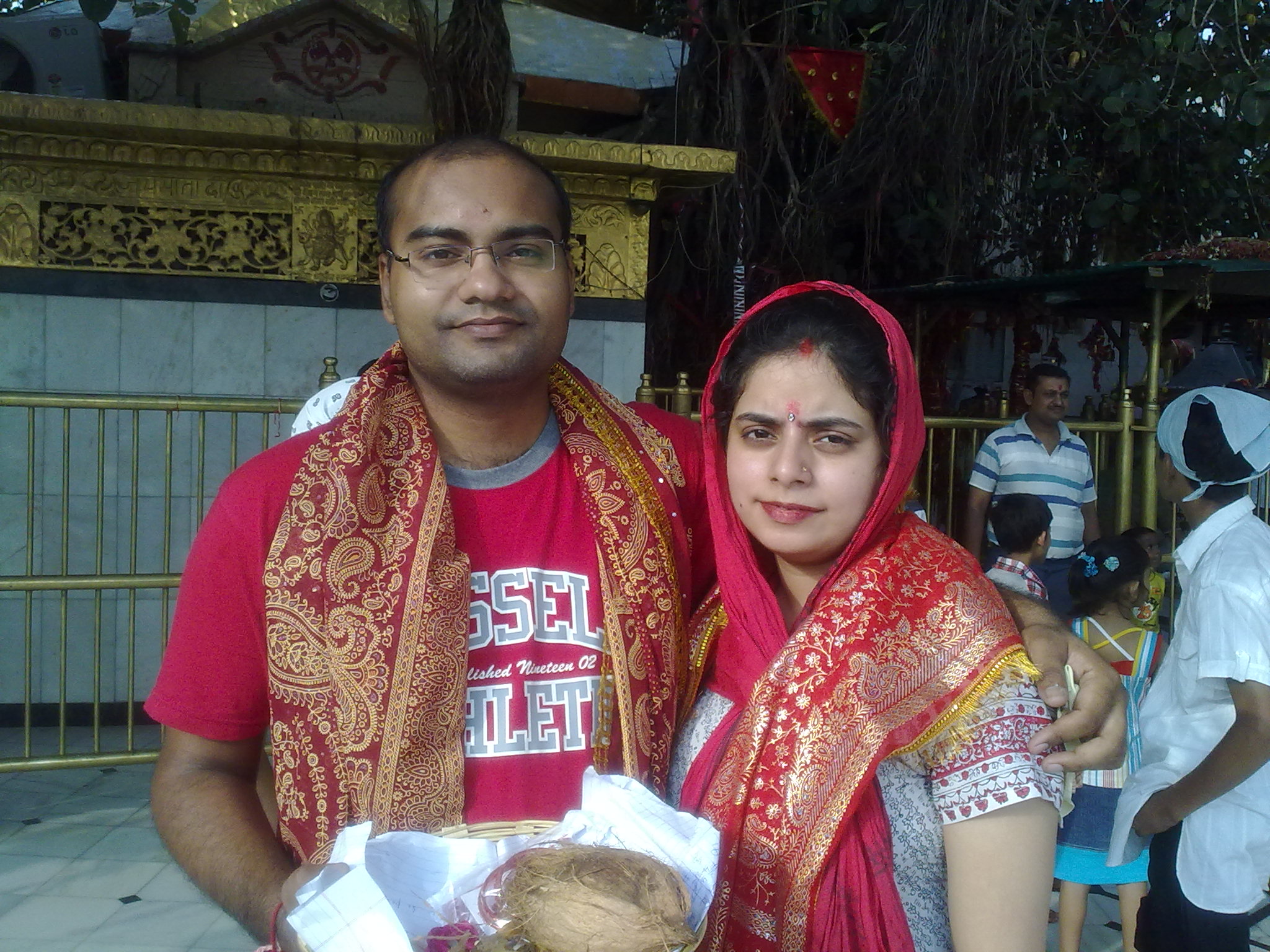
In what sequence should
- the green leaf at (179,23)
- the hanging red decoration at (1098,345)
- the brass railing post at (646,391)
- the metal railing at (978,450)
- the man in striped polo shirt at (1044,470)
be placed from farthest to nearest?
the hanging red decoration at (1098,345)
the man in striped polo shirt at (1044,470)
the metal railing at (978,450)
the brass railing post at (646,391)
the green leaf at (179,23)

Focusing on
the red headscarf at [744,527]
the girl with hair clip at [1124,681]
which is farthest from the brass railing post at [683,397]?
the red headscarf at [744,527]

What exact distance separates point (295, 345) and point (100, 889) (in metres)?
2.61

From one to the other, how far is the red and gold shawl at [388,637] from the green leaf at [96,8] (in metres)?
2.66

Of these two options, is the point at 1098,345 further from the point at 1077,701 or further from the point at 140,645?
the point at 1077,701

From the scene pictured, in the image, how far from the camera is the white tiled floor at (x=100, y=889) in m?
3.47

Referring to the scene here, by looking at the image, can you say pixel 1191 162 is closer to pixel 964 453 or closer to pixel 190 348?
pixel 964 453

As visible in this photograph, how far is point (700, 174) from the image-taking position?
17.0 ft

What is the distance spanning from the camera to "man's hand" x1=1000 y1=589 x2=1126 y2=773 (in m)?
1.43

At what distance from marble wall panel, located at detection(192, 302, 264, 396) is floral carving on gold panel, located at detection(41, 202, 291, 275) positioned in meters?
0.21

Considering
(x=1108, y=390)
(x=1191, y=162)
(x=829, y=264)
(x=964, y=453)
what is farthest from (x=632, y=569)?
(x=1108, y=390)

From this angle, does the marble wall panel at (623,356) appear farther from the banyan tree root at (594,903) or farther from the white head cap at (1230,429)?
the banyan tree root at (594,903)

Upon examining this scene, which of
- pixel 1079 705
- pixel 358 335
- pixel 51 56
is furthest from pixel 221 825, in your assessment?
pixel 51 56

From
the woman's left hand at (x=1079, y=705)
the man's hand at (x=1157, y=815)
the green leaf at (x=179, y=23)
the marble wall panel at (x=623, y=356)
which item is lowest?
the man's hand at (x=1157, y=815)

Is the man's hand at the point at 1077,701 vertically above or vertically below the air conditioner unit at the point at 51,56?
below
